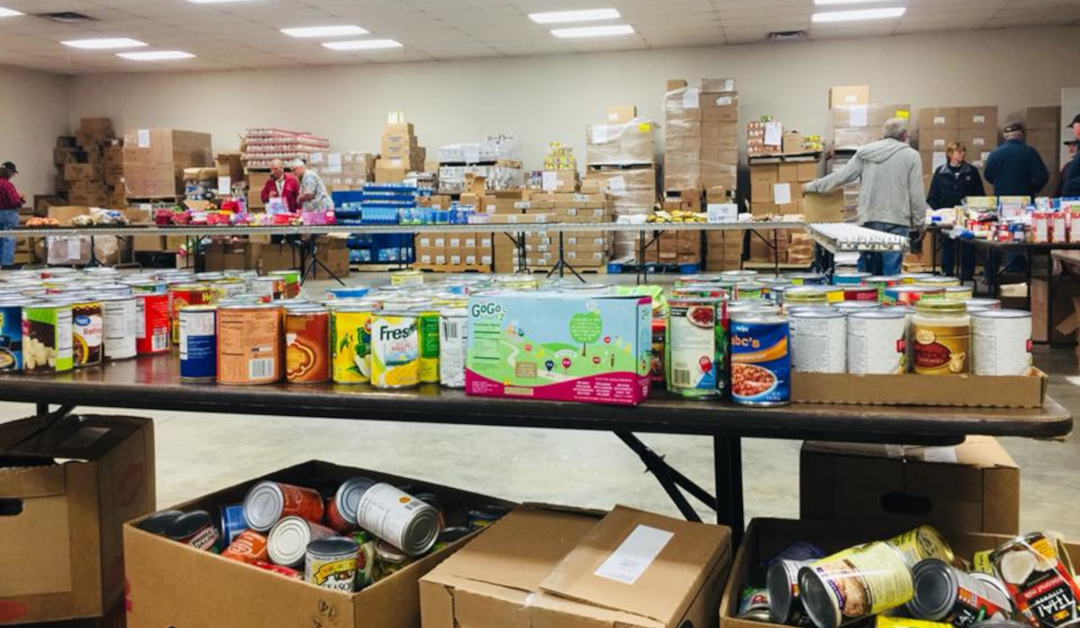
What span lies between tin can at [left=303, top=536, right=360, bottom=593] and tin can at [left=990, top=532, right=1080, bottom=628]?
43.4 inches

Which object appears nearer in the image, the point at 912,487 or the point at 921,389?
the point at 921,389

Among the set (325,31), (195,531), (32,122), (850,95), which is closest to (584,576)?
(195,531)

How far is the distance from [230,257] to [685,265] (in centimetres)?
545

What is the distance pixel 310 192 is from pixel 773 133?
5311 millimetres

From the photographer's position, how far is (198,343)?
1.71 meters

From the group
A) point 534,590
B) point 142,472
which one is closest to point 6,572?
point 142,472

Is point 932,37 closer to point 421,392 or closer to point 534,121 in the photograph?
point 534,121

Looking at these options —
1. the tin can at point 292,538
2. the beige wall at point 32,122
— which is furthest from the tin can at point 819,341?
the beige wall at point 32,122

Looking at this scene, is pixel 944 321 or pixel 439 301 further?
pixel 439 301

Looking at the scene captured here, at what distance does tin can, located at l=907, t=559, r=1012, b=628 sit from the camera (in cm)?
142

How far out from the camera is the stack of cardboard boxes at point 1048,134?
10492 mm

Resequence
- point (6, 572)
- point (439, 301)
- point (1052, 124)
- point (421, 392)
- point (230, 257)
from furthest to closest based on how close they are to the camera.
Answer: point (230, 257)
point (1052, 124)
point (6, 572)
point (439, 301)
point (421, 392)

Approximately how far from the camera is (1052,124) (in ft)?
34.5

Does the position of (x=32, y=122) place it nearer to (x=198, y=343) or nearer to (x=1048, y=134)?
(x=1048, y=134)
